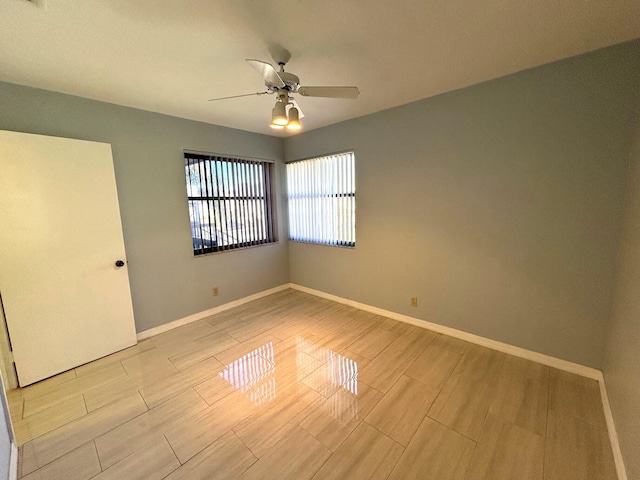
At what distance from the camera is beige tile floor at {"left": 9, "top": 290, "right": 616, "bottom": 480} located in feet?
4.71

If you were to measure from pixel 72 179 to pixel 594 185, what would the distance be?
440 centimetres

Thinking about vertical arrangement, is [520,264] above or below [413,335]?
above

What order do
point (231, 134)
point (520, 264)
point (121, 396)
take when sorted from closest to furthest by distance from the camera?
point (121, 396) < point (520, 264) < point (231, 134)

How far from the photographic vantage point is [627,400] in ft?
4.63

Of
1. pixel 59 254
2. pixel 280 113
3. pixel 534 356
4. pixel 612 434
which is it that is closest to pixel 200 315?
pixel 59 254

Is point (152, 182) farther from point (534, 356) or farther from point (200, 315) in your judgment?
point (534, 356)

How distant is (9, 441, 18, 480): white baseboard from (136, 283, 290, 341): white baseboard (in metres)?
1.31

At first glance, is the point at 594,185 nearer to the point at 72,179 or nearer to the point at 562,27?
the point at 562,27

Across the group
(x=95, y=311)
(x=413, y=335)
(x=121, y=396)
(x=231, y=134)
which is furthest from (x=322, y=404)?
A: (x=231, y=134)

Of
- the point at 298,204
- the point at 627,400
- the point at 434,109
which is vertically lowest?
the point at 627,400

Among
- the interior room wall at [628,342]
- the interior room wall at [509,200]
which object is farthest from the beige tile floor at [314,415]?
the interior room wall at [509,200]

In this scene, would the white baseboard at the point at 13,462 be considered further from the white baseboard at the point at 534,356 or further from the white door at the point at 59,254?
the white baseboard at the point at 534,356

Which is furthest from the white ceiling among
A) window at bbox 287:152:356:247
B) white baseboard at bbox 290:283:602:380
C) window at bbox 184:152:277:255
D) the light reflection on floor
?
the light reflection on floor

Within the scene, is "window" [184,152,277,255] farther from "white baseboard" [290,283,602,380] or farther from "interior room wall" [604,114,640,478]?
"interior room wall" [604,114,640,478]
